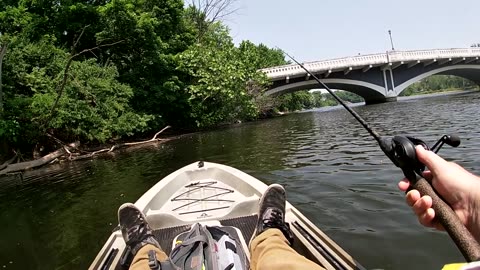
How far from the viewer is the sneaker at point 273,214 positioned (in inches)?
126

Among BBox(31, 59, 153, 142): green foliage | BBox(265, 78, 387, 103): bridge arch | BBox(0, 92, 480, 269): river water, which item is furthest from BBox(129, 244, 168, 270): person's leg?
BBox(265, 78, 387, 103): bridge arch

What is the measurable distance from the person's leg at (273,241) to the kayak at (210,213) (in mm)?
270

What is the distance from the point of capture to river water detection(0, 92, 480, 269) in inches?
157

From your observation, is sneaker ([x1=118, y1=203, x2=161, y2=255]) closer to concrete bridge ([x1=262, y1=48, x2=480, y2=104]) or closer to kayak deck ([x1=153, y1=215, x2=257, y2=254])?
kayak deck ([x1=153, y1=215, x2=257, y2=254])

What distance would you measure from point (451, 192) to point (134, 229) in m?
3.05

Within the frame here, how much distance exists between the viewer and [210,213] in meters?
4.57

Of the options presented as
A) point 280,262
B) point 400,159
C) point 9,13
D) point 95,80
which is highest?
point 9,13

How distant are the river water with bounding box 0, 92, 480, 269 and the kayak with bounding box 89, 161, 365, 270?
2.80 feet

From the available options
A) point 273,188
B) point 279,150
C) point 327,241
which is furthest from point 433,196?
point 279,150

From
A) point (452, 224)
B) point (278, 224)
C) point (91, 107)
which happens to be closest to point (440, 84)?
point (91, 107)

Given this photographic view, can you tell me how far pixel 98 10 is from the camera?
1950cm

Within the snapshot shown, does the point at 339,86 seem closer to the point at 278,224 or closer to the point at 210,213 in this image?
the point at 210,213

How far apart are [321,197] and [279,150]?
17.6 feet

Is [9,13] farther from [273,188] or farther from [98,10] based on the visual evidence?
[273,188]
